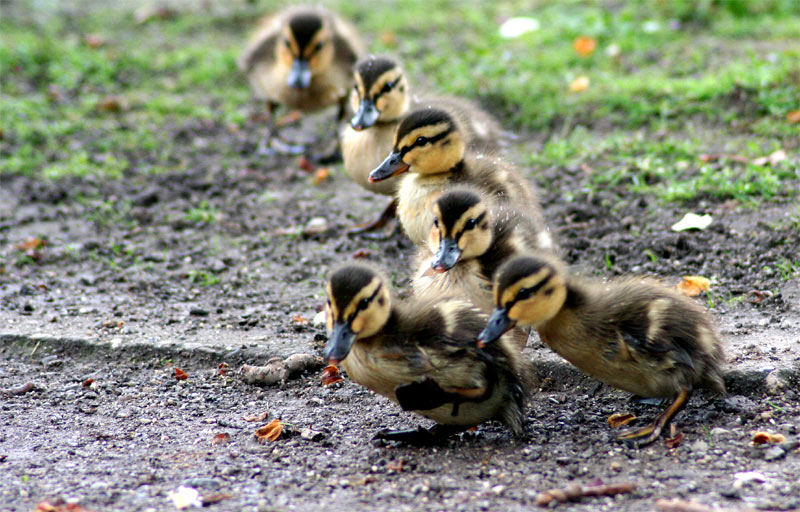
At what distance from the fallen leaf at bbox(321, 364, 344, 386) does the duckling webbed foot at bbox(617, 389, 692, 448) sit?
139cm

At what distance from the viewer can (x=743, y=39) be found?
823 centimetres

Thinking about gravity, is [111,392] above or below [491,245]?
below

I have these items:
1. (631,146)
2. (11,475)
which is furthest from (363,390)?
(631,146)

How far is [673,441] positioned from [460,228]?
1.23m

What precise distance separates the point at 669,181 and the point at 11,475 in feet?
13.5

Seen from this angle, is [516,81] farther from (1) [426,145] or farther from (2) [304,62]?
(1) [426,145]

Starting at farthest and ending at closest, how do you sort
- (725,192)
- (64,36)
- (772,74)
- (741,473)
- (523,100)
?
(64,36) → (523,100) → (772,74) → (725,192) → (741,473)

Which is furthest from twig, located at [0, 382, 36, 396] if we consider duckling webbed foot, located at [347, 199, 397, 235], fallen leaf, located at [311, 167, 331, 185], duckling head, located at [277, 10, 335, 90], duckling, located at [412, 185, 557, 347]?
duckling head, located at [277, 10, 335, 90]

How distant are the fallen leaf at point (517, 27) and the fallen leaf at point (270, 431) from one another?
5806 mm

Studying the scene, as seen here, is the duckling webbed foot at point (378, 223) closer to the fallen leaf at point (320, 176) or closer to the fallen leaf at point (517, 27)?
the fallen leaf at point (320, 176)

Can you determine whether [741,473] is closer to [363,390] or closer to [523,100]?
[363,390]

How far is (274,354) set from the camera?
4.72m

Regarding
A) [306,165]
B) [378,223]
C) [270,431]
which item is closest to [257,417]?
[270,431]

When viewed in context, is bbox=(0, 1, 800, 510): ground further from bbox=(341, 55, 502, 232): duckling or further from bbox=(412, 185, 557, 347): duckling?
bbox=(412, 185, 557, 347): duckling
